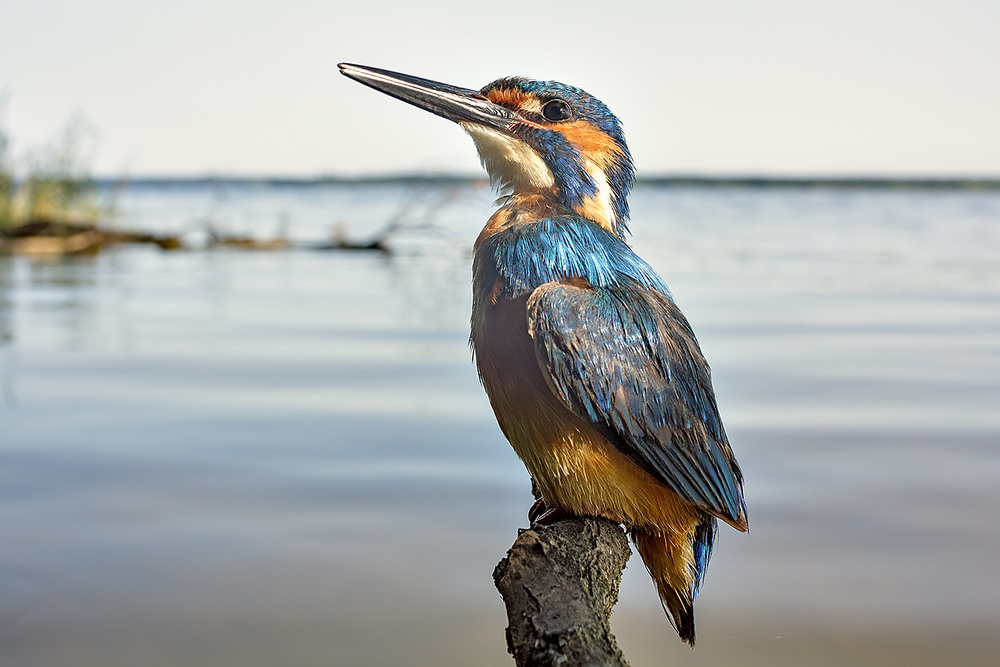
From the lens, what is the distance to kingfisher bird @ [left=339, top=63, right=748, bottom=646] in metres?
2.56

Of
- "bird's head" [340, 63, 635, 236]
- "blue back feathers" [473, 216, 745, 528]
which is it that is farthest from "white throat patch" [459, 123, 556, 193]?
"blue back feathers" [473, 216, 745, 528]

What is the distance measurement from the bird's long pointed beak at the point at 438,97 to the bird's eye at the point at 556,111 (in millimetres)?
77

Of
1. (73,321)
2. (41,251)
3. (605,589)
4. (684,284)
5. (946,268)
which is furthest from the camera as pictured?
(41,251)

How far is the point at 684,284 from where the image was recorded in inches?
572

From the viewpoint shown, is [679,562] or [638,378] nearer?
[638,378]

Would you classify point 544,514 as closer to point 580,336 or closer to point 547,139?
point 580,336

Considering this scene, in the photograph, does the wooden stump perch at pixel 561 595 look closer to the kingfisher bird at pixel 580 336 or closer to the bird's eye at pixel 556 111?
the kingfisher bird at pixel 580 336

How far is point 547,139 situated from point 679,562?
44.4 inches

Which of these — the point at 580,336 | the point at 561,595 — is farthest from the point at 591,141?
the point at 561,595

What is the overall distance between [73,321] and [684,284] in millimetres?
7671

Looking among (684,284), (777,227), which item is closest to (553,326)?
(684,284)

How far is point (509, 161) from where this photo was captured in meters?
2.73

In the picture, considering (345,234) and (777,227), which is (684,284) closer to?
(345,234)

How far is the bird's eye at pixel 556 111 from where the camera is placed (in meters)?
2.71
